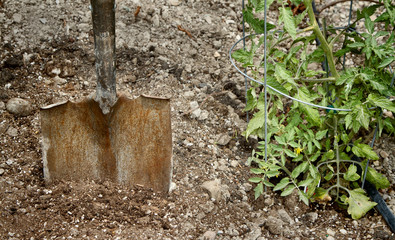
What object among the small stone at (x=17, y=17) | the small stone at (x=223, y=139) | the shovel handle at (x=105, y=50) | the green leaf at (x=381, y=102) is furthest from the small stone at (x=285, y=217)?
the small stone at (x=17, y=17)

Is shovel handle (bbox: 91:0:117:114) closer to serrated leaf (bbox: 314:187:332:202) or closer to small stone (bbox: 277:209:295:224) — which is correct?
small stone (bbox: 277:209:295:224)

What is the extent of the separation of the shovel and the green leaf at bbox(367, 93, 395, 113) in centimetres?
96

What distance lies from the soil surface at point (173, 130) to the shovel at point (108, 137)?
0.26 ft

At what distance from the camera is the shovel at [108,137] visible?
2021 millimetres

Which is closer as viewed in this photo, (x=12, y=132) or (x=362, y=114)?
(x=362, y=114)

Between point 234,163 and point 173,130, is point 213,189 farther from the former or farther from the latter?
point 173,130

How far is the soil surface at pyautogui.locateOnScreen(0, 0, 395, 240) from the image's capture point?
1.96 meters

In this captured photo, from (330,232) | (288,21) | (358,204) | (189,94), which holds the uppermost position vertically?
(288,21)

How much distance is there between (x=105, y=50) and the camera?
6.43 feet

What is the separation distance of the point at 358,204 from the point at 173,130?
1103mm

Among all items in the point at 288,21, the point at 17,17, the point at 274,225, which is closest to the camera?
the point at 288,21

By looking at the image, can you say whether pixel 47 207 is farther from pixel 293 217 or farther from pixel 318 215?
pixel 318 215

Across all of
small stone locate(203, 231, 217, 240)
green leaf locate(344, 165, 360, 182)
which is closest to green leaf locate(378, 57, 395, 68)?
green leaf locate(344, 165, 360, 182)

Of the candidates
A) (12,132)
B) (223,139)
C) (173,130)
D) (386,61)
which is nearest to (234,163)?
(223,139)
